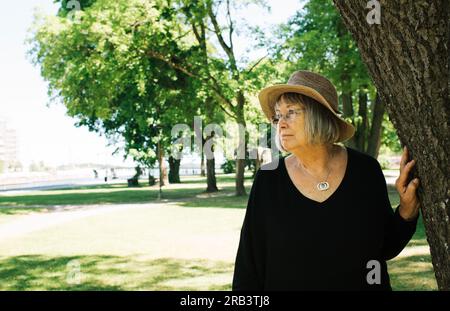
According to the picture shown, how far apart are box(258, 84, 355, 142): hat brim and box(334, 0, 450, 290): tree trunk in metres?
0.29

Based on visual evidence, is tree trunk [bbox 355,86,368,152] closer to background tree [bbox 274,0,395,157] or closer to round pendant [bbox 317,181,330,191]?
background tree [bbox 274,0,395,157]

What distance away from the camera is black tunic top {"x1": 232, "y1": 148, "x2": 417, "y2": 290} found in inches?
100

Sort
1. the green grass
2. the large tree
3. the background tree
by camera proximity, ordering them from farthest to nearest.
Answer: the green grass, the large tree, the background tree

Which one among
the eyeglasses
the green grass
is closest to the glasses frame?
the eyeglasses

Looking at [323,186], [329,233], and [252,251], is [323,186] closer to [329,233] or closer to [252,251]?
[329,233]

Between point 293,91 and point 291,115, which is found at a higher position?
point 293,91

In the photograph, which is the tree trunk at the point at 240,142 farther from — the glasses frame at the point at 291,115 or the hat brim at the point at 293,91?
the glasses frame at the point at 291,115

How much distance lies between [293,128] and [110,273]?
6.58m

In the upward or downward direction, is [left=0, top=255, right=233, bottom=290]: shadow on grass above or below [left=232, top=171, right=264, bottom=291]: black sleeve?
below

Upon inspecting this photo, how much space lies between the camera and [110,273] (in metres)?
8.51
